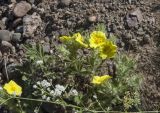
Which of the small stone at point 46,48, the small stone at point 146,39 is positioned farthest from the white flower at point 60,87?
the small stone at point 146,39

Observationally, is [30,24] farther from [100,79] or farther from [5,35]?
[100,79]

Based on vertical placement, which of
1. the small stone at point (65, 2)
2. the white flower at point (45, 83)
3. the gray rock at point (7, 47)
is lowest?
the white flower at point (45, 83)

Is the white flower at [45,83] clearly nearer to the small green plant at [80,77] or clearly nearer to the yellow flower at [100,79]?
the small green plant at [80,77]

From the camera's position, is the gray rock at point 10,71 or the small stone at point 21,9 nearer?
the gray rock at point 10,71

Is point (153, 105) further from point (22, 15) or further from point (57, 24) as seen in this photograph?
point (22, 15)

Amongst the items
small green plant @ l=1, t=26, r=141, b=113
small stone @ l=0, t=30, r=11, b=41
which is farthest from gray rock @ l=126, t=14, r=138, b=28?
small stone @ l=0, t=30, r=11, b=41

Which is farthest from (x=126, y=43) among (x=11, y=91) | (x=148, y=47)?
(x=11, y=91)

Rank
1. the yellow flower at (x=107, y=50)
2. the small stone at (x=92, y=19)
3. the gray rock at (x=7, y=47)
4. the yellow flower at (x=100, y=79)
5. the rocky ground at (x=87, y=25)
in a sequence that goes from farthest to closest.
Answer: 1. the gray rock at (x=7, y=47)
2. the small stone at (x=92, y=19)
3. the rocky ground at (x=87, y=25)
4. the yellow flower at (x=107, y=50)
5. the yellow flower at (x=100, y=79)
